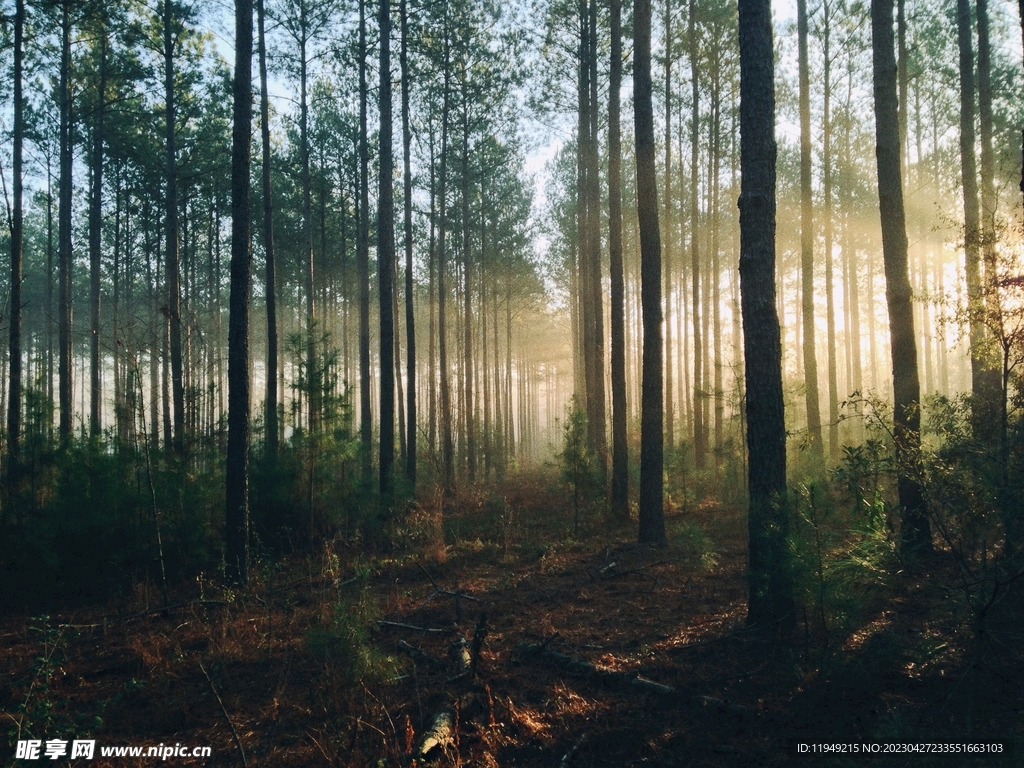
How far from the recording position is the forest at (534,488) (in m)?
3.79

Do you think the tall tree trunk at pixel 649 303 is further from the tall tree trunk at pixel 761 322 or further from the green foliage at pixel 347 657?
the green foliage at pixel 347 657

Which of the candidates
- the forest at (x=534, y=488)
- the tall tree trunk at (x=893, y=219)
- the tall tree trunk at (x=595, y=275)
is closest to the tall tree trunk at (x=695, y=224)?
the forest at (x=534, y=488)

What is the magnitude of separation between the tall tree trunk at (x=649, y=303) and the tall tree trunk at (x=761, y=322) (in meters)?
3.36

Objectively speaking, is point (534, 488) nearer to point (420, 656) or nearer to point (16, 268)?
point (420, 656)

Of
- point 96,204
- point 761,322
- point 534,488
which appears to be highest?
point 96,204

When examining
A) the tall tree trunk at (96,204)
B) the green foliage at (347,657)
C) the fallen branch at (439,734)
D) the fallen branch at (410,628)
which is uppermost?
the tall tree trunk at (96,204)

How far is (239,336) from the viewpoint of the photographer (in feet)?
24.0

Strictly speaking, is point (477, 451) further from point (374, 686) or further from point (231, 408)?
point (374, 686)

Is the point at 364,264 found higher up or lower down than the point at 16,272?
higher up

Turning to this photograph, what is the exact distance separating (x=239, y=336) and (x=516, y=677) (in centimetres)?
547

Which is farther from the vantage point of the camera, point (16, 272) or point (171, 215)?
point (171, 215)

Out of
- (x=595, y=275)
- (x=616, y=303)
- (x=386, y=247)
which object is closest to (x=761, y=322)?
(x=616, y=303)

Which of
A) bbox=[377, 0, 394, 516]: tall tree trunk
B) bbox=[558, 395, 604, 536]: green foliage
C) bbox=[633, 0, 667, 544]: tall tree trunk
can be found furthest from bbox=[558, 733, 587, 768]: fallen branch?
bbox=[377, 0, 394, 516]: tall tree trunk

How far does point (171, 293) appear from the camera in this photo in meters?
11.7
